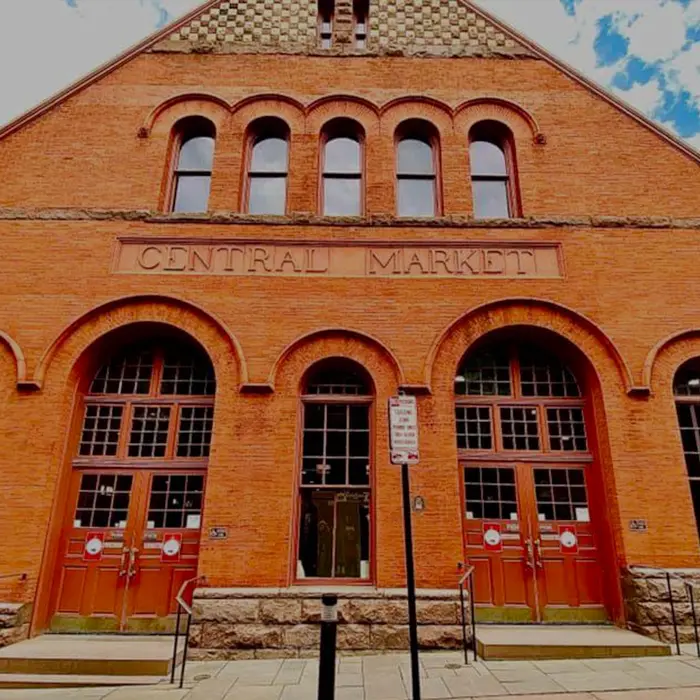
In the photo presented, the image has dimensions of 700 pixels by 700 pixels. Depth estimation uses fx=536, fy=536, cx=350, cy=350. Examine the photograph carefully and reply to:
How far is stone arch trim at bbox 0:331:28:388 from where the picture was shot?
845 cm

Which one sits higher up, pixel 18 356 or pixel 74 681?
pixel 18 356

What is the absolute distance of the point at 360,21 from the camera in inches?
477

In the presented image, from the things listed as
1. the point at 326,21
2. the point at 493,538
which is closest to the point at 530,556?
the point at 493,538

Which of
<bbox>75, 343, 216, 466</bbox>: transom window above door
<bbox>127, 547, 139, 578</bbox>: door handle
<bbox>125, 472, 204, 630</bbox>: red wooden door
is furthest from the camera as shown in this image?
<bbox>75, 343, 216, 466</bbox>: transom window above door

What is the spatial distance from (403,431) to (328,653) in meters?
1.97

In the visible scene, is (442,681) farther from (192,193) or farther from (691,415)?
(192,193)

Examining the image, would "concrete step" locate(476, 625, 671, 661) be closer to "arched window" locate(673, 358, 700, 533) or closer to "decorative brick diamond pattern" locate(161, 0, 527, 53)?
"arched window" locate(673, 358, 700, 533)

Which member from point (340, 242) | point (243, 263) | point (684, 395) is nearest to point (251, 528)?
point (243, 263)

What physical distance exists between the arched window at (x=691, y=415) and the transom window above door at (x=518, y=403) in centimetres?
160

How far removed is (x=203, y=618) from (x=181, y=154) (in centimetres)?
860

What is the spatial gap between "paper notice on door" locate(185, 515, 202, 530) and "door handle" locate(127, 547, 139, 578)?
84 centimetres

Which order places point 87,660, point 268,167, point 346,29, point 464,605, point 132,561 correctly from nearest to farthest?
1. point 87,660
2. point 464,605
3. point 132,561
4. point 268,167
5. point 346,29

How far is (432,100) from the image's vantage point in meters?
10.8

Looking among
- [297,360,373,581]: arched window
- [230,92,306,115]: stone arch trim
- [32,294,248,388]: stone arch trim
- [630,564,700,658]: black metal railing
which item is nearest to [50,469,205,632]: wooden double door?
[297,360,373,581]: arched window
